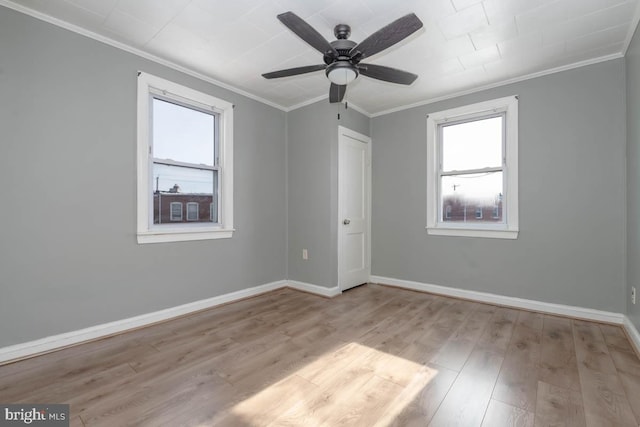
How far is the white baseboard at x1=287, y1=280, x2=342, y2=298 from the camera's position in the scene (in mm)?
3584

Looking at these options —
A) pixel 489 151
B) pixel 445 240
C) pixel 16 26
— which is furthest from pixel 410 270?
pixel 16 26

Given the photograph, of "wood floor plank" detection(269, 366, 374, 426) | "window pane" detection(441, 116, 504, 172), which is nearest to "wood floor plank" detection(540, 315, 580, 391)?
"wood floor plank" detection(269, 366, 374, 426)

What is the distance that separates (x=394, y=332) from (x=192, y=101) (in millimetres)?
3115

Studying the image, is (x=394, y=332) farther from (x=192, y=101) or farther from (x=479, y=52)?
(x=192, y=101)

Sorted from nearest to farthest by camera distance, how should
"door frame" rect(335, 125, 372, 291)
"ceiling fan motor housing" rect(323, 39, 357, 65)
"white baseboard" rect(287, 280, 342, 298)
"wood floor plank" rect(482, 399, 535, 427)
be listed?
"wood floor plank" rect(482, 399, 535, 427) → "ceiling fan motor housing" rect(323, 39, 357, 65) → "white baseboard" rect(287, 280, 342, 298) → "door frame" rect(335, 125, 372, 291)

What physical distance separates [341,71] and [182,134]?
1910 mm

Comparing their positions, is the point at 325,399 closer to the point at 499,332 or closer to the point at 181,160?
the point at 499,332

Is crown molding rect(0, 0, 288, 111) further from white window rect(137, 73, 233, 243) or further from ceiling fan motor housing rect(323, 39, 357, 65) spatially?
ceiling fan motor housing rect(323, 39, 357, 65)

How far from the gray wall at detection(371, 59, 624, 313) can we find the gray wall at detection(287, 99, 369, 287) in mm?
1339

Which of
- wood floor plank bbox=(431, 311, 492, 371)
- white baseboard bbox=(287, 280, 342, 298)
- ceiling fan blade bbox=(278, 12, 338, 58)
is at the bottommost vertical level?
wood floor plank bbox=(431, 311, 492, 371)

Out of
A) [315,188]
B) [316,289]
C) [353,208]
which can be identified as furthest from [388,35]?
[316,289]

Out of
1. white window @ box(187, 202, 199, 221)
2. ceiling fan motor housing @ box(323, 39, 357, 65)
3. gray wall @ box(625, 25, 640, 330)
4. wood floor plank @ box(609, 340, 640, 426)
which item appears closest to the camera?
wood floor plank @ box(609, 340, 640, 426)

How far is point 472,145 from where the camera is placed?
3510 mm

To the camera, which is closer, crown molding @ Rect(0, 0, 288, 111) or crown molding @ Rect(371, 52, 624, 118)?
crown molding @ Rect(0, 0, 288, 111)
